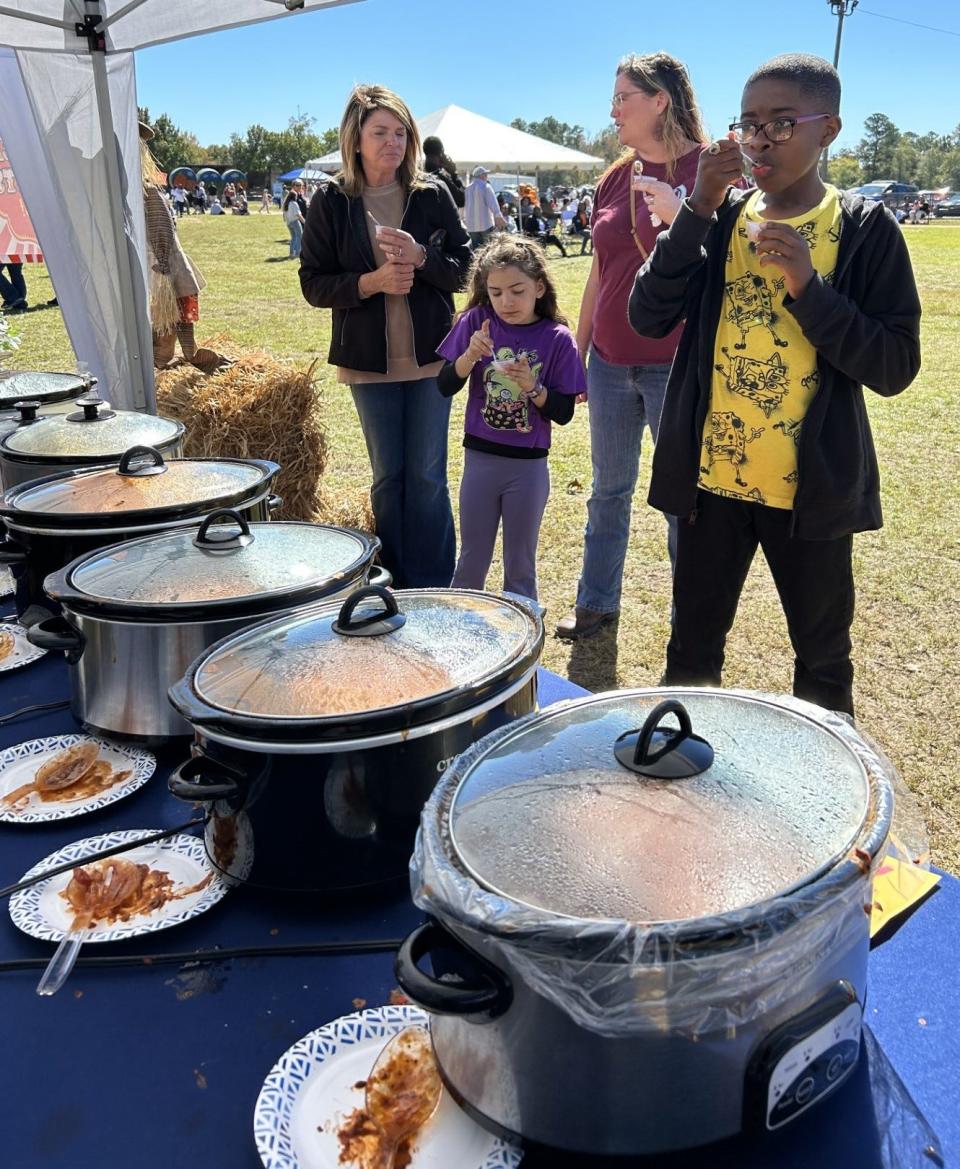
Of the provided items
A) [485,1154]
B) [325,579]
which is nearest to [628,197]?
[325,579]

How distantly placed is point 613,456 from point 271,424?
6.15 feet

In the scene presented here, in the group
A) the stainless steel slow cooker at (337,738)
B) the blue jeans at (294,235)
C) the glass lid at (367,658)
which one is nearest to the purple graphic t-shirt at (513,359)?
the glass lid at (367,658)

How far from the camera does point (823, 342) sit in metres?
1.63

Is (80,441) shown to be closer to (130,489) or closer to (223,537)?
(130,489)

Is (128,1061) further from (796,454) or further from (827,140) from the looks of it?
(827,140)

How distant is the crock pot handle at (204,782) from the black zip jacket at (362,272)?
2.21m

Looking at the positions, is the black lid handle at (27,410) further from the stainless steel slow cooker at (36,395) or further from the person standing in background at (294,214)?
the person standing in background at (294,214)

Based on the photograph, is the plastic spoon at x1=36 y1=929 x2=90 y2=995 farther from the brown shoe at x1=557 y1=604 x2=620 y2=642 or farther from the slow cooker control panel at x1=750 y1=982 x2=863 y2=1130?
the brown shoe at x1=557 y1=604 x2=620 y2=642

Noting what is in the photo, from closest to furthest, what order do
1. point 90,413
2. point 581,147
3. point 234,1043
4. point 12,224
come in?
point 234,1043 → point 90,413 → point 12,224 → point 581,147

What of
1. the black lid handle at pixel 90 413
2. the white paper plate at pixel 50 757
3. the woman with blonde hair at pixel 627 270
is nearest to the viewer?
the white paper plate at pixel 50 757

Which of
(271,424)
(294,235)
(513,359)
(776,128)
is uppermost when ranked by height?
(776,128)

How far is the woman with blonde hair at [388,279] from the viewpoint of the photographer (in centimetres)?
292

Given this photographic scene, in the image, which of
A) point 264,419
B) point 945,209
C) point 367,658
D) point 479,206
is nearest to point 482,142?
point 479,206

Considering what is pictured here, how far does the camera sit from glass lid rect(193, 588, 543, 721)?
101 cm
